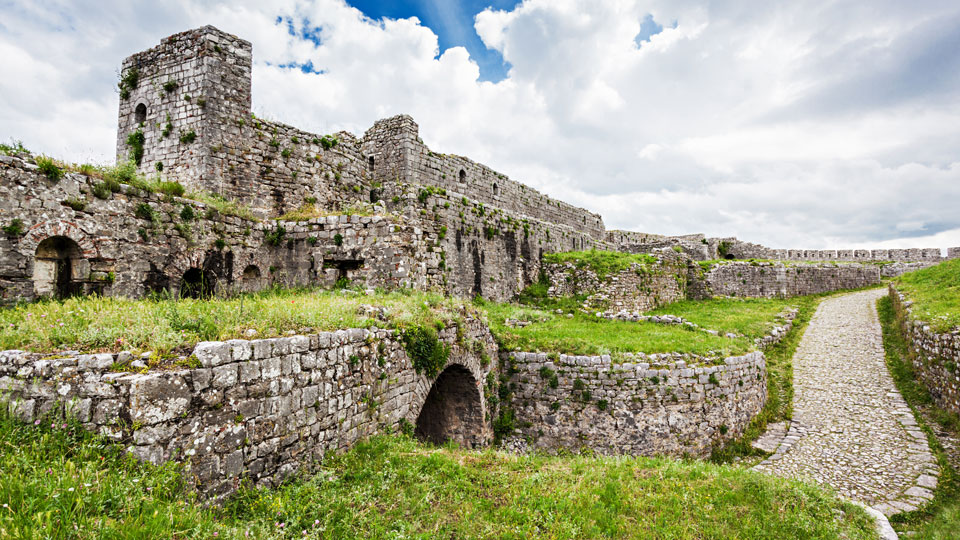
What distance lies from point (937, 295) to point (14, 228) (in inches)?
1081

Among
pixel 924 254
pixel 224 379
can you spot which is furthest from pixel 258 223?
pixel 924 254

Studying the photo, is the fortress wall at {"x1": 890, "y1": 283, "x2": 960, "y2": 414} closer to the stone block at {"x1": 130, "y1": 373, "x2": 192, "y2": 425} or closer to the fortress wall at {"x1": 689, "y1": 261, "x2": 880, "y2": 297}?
the fortress wall at {"x1": 689, "y1": 261, "x2": 880, "y2": 297}

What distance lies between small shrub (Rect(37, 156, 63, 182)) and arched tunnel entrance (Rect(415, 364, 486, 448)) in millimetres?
8413

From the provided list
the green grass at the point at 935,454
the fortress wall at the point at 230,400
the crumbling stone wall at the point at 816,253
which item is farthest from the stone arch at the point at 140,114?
the crumbling stone wall at the point at 816,253

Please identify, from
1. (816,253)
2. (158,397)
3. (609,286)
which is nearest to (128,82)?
(158,397)

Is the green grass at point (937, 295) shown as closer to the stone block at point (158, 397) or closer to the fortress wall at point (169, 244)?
the fortress wall at point (169, 244)

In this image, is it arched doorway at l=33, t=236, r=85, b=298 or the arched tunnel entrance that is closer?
arched doorway at l=33, t=236, r=85, b=298

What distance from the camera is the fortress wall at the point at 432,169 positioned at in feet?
56.4

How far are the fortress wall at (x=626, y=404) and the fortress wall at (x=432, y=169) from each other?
8.49 metres

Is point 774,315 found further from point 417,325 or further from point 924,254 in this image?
point 924,254

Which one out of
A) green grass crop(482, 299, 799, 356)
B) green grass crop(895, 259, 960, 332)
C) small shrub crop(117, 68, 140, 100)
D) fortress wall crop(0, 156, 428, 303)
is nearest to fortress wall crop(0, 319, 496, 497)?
fortress wall crop(0, 156, 428, 303)

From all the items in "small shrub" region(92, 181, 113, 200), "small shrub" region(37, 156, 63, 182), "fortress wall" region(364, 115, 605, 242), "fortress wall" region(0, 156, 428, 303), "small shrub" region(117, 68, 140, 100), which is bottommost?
"fortress wall" region(0, 156, 428, 303)

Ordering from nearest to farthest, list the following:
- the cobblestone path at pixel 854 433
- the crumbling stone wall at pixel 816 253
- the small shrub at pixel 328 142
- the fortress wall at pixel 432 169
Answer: the cobblestone path at pixel 854 433, the small shrub at pixel 328 142, the fortress wall at pixel 432 169, the crumbling stone wall at pixel 816 253

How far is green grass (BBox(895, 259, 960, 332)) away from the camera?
1335cm
